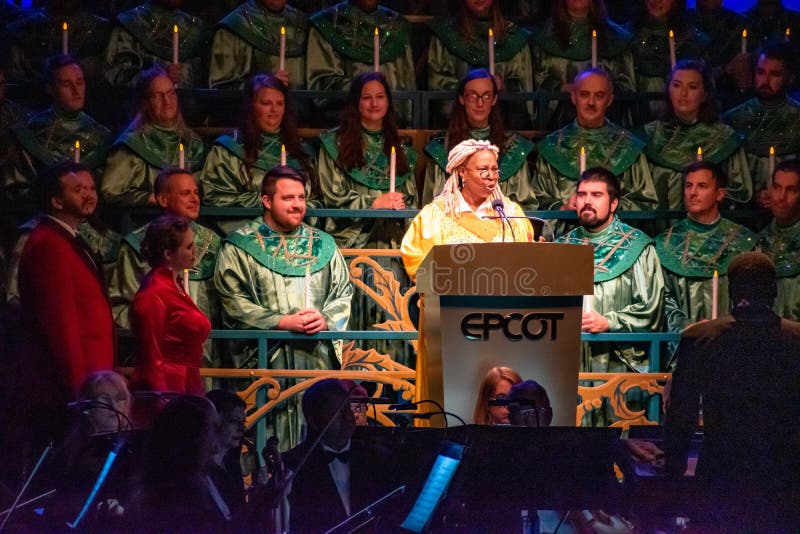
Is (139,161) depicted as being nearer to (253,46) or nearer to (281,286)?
(253,46)

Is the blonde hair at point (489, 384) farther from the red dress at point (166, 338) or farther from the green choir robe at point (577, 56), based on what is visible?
the green choir robe at point (577, 56)

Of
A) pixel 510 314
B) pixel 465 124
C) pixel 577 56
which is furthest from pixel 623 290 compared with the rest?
pixel 577 56

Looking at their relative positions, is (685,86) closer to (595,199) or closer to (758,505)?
(595,199)

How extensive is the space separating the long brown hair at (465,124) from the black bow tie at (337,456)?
290 centimetres

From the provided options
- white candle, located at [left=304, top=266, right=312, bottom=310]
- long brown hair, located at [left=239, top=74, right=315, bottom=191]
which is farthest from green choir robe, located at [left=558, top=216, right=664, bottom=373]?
long brown hair, located at [left=239, top=74, right=315, bottom=191]

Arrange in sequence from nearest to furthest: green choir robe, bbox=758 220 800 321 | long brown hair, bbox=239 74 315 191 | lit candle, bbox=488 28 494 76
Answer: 1. green choir robe, bbox=758 220 800 321
2. long brown hair, bbox=239 74 315 191
3. lit candle, bbox=488 28 494 76

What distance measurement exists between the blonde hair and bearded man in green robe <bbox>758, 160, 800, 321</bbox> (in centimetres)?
242

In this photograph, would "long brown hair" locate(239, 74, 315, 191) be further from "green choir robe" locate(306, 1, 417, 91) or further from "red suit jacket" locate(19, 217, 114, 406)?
"red suit jacket" locate(19, 217, 114, 406)

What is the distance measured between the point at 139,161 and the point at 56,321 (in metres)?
1.63

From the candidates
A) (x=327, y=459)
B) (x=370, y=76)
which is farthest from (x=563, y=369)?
(x=370, y=76)

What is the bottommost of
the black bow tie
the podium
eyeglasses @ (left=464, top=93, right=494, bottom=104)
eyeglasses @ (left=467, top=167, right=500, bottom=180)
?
the black bow tie

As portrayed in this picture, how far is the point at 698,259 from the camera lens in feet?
21.6

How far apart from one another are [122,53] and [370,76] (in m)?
1.82

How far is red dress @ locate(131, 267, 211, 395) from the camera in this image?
5.72 metres
